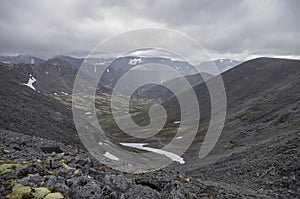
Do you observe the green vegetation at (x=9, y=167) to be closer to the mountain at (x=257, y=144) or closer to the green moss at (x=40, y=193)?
the green moss at (x=40, y=193)

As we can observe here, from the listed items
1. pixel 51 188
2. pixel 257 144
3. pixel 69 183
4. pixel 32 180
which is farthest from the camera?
pixel 257 144


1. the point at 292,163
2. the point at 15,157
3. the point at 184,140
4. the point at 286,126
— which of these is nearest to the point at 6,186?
the point at 15,157

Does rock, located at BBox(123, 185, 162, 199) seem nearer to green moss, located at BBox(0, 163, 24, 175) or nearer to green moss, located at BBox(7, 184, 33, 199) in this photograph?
green moss, located at BBox(7, 184, 33, 199)

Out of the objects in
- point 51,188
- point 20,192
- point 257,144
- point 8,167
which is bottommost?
point 20,192

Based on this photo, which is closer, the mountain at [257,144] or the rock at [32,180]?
the rock at [32,180]

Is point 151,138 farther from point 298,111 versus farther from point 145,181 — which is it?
point 145,181

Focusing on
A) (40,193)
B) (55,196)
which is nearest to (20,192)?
(40,193)

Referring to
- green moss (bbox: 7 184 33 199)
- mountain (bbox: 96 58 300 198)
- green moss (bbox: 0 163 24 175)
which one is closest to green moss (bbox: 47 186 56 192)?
green moss (bbox: 7 184 33 199)

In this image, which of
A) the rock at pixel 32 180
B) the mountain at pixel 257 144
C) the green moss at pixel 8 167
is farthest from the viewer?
the mountain at pixel 257 144

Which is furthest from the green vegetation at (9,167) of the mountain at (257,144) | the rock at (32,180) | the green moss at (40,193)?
the mountain at (257,144)

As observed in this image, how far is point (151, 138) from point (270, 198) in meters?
103

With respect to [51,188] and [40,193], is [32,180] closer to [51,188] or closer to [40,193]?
[51,188]

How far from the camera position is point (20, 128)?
57938 millimetres

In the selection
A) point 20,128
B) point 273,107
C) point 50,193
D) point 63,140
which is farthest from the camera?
point 273,107
